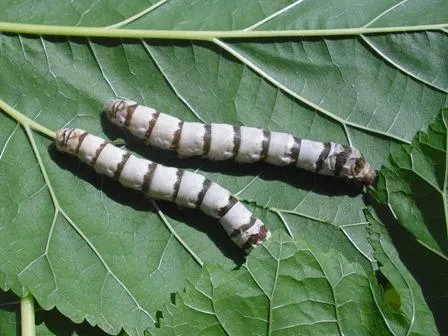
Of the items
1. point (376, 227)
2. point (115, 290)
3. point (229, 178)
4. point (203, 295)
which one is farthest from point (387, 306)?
point (115, 290)

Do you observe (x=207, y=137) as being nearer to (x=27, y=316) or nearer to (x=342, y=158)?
(x=342, y=158)

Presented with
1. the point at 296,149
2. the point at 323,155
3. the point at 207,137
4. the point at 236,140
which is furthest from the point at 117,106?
the point at 323,155

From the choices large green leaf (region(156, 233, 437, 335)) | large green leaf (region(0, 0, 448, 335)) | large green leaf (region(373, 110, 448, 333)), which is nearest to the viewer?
large green leaf (region(156, 233, 437, 335))

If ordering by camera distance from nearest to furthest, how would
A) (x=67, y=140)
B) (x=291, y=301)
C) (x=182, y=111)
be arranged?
(x=291, y=301) < (x=67, y=140) < (x=182, y=111)

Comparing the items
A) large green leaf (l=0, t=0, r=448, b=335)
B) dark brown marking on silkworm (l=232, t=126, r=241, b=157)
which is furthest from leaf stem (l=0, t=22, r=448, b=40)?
dark brown marking on silkworm (l=232, t=126, r=241, b=157)

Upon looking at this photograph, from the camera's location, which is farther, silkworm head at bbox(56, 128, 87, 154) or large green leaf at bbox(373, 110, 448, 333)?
silkworm head at bbox(56, 128, 87, 154)

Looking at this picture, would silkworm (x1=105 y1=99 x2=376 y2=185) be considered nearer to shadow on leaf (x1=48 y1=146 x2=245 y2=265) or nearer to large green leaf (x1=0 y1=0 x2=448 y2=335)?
large green leaf (x1=0 y1=0 x2=448 y2=335)

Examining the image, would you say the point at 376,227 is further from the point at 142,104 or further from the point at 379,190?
the point at 142,104
